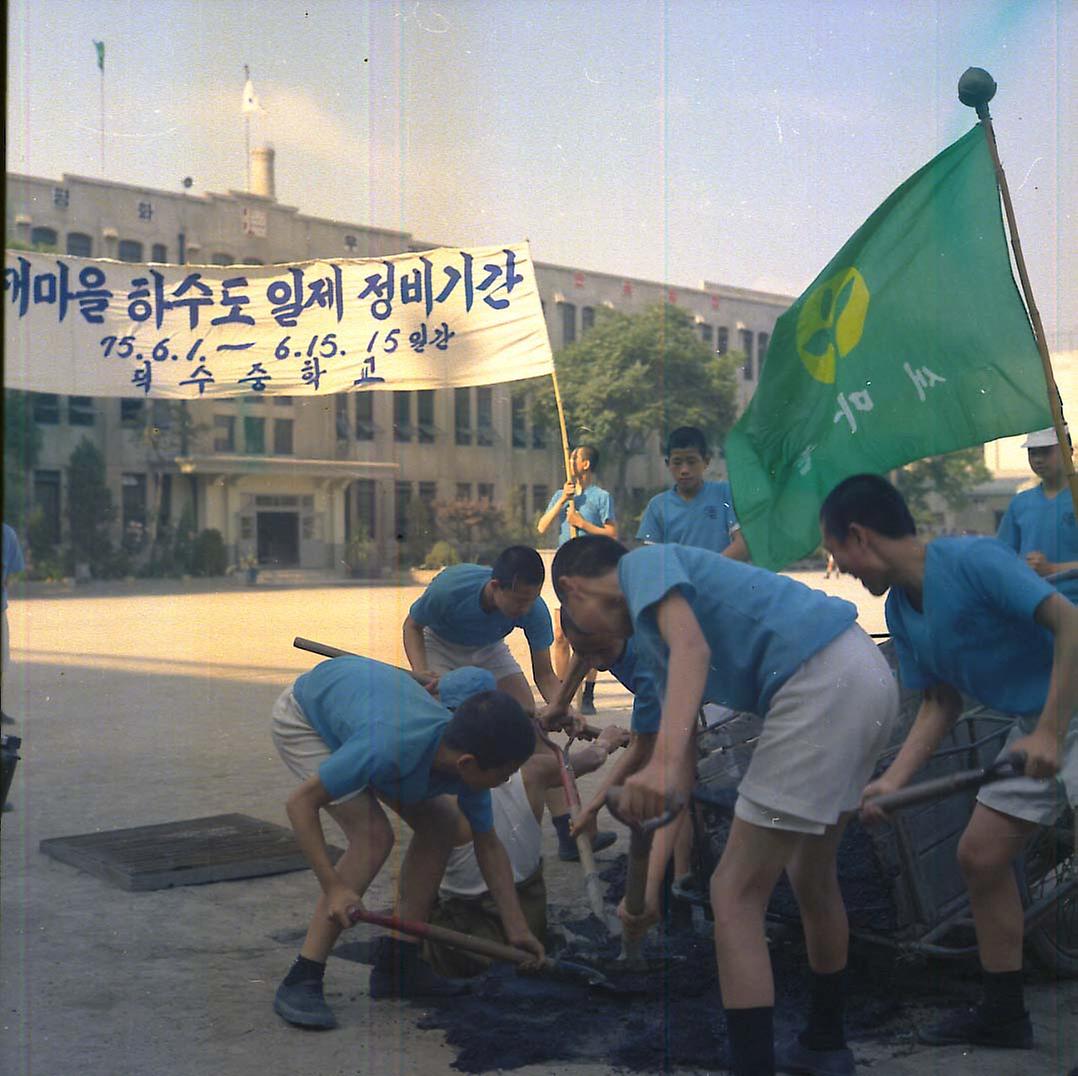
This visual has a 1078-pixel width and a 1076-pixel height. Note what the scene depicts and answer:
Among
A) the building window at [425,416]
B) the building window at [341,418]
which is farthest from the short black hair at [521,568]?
the building window at [425,416]

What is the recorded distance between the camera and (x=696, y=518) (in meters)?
6.50

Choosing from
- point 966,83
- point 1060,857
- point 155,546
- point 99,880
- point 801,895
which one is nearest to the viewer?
point 801,895

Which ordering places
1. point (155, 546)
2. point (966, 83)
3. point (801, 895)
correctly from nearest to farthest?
point (801, 895) → point (966, 83) → point (155, 546)

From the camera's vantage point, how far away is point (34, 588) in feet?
95.7

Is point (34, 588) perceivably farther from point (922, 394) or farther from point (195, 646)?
point (922, 394)

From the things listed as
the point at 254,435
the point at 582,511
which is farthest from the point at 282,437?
the point at 582,511

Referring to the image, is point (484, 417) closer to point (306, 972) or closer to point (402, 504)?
point (402, 504)

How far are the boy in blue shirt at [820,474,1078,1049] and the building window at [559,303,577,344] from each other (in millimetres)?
40910

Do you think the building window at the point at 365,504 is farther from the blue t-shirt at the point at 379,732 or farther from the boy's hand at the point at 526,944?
the boy's hand at the point at 526,944

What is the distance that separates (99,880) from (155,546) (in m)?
30.2

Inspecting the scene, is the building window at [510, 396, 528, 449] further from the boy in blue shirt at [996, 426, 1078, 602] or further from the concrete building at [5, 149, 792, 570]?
the boy in blue shirt at [996, 426, 1078, 602]

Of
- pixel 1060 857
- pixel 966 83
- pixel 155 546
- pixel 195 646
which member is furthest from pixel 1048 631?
pixel 155 546

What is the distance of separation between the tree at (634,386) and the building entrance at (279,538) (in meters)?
8.21

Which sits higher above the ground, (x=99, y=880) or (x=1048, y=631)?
(x=1048, y=631)
